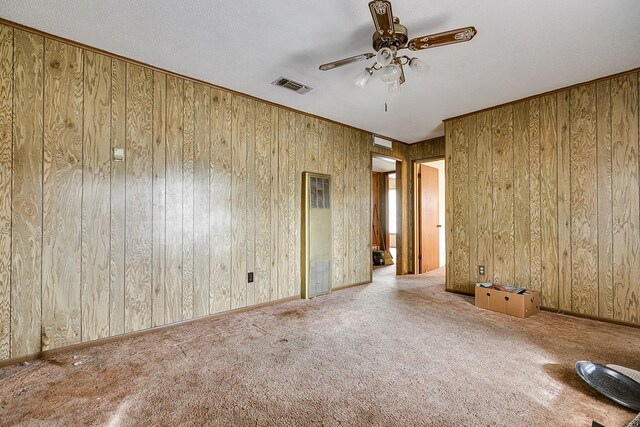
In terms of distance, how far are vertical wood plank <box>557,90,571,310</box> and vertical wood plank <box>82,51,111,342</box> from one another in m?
4.49

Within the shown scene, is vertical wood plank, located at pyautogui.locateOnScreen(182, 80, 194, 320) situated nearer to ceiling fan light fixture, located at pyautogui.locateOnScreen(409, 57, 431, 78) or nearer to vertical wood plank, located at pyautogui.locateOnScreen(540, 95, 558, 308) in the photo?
ceiling fan light fixture, located at pyautogui.locateOnScreen(409, 57, 431, 78)

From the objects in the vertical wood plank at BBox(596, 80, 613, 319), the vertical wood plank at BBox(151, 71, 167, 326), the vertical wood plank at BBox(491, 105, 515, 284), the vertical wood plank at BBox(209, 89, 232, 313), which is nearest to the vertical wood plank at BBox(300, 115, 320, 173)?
the vertical wood plank at BBox(209, 89, 232, 313)

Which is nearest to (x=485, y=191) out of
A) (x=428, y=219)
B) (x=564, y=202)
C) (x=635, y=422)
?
(x=564, y=202)

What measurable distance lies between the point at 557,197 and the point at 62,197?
4.74 m

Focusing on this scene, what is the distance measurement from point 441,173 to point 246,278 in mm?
5200

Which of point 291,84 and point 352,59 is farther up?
point 291,84

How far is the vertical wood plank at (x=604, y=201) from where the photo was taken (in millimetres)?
2975

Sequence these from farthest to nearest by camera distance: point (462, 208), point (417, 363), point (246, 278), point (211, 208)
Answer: point (462, 208) → point (246, 278) → point (211, 208) → point (417, 363)

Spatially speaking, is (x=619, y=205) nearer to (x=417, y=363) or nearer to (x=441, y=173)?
(x=417, y=363)

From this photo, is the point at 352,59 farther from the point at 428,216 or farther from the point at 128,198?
the point at 428,216

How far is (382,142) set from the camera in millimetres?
5047

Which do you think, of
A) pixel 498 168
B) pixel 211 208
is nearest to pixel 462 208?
pixel 498 168

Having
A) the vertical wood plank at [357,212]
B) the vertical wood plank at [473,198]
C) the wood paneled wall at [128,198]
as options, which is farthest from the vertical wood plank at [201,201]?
the vertical wood plank at [473,198]

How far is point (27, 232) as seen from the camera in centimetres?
220
